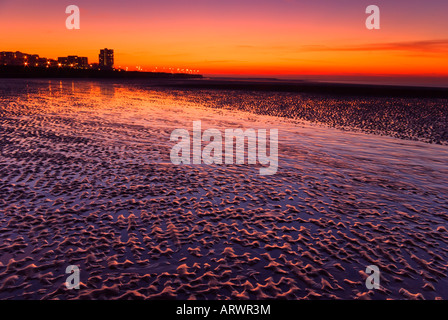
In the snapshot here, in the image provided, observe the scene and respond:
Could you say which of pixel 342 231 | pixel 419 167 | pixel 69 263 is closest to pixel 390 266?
pixel 342 231

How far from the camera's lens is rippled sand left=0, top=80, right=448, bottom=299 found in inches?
314

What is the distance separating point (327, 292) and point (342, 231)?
3.67 metres

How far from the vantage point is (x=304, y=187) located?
15117 millimetres

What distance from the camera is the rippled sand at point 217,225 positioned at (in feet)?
26.1

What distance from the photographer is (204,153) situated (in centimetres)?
2077

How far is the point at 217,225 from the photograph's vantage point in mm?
11164

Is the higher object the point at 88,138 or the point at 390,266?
the point at 88,138

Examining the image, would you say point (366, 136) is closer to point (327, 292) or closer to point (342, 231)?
point (342, 231)

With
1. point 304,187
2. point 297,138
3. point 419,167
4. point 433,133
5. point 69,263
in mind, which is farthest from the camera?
point 433,133
